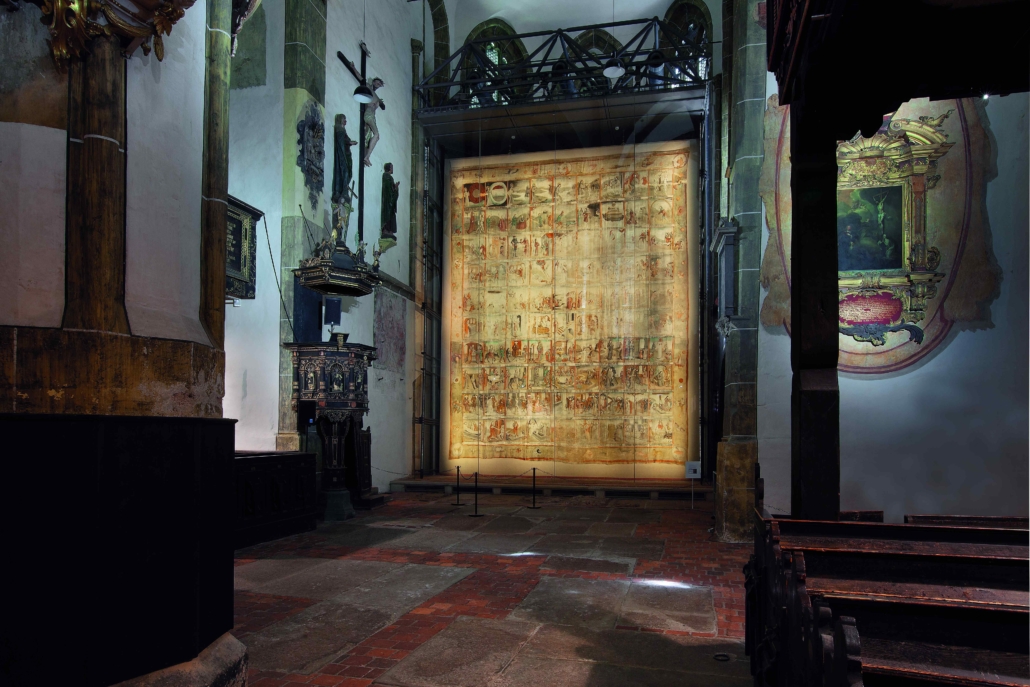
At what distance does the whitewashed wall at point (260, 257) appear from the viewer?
11.9 meters

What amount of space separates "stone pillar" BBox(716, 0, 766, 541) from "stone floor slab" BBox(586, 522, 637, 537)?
1.29 m

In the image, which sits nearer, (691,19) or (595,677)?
(595,677)

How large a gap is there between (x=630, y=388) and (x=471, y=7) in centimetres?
1124

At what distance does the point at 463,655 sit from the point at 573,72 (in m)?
15.7

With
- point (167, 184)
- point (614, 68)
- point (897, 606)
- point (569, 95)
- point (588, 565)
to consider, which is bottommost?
point (588, 565)

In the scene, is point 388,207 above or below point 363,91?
below

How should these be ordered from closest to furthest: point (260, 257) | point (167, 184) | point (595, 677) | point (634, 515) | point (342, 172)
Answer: point (167, 184), point (595, 677), point (634, 515), point (260, 257), point (342, 172)

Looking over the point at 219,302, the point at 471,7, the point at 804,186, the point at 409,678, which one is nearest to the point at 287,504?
the point at 409,678

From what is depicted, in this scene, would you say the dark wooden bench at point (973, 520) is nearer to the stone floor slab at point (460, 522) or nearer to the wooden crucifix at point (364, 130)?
the stone floor slab at point (460, 522)

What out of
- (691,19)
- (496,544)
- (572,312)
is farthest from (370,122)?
(496,544)

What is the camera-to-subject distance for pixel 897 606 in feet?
8.48

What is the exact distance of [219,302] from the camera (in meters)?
3.61

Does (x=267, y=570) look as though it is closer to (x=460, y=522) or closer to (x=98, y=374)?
(x=460, y=522)

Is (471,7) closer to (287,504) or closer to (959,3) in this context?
(287,504)
